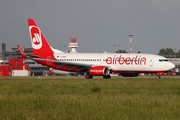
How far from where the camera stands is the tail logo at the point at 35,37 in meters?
71.6

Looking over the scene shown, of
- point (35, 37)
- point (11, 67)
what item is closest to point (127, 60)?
point (35, 37)

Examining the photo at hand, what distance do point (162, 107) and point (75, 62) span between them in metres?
47.5

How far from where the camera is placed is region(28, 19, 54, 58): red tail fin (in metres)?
70.6

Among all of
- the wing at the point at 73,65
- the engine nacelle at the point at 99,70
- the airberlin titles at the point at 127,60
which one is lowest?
the engine nacelle at the point at 99,70

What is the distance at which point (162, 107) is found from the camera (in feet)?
70.2

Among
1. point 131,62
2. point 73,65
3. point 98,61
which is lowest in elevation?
point 73,65

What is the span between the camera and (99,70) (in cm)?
6481

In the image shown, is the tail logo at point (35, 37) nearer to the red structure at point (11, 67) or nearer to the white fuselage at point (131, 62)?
the white fuselage at point (131, 62)

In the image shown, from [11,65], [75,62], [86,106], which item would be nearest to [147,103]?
[86,106]

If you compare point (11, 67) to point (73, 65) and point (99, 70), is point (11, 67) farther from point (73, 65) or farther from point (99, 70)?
point (99, 70)

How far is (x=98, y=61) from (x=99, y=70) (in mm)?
2849

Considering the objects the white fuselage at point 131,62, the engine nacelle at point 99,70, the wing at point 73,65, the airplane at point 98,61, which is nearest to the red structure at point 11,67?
the airplane at point 98,61

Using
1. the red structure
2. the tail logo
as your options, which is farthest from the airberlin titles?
the red structure

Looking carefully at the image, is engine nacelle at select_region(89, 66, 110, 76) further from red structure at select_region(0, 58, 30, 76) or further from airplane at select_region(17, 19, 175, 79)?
red structure at select_region(0, 58, 30, 76)
